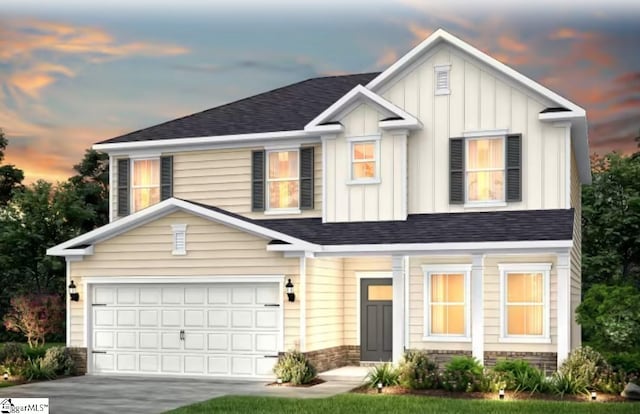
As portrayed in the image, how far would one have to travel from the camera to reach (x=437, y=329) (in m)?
22.6

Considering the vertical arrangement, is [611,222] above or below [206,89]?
below

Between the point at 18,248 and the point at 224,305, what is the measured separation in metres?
19.4

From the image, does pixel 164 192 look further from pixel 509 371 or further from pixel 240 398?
pixel 509 371

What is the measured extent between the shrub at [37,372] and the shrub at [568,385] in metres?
11.8

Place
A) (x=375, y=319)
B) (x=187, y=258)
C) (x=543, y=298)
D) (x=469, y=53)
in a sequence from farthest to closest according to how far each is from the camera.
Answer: (x=375, y=319) → (x=469, y=53) → (x=187, y=258) → (x=543, y=298)

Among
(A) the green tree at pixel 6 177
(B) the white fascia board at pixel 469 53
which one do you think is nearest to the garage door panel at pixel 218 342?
(B) the white fascia board at pixel 469 53

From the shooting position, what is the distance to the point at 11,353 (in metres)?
23.0

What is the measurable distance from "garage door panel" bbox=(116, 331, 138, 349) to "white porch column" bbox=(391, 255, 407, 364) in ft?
21.9

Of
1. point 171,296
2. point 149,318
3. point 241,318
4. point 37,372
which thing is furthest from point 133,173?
point 37,372

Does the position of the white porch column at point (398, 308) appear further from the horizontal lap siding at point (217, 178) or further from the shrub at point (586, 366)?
the horizontal lap siding at point (217, 178)

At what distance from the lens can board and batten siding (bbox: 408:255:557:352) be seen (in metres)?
21.5

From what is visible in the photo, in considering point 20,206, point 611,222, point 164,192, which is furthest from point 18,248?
point 611,222

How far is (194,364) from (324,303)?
352cm

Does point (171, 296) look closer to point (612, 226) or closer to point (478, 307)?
point (478, 307)
